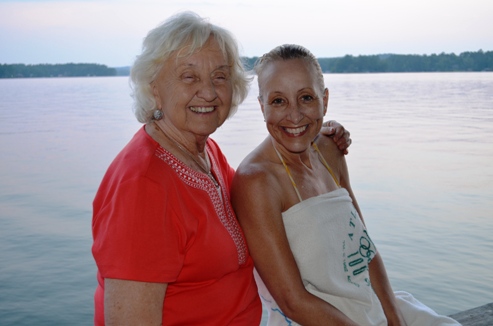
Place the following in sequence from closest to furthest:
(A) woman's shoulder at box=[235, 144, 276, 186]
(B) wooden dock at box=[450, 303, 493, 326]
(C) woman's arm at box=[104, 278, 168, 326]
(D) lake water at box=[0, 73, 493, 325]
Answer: (C) woman's arm at box=[104, 278, 168, 326] < (A) woman's shoulder at box=[235, 144, 276, 186] < (B) wooden dock at box=[450, 303, 493, 326] < (D) lake water at box=[0, 73, 493, 325]

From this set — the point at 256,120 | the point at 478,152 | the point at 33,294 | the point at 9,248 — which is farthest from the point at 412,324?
the point at 256,120

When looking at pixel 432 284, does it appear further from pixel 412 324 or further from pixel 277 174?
pixel 277 174

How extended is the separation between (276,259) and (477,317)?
1.44m

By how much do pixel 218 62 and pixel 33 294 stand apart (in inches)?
193

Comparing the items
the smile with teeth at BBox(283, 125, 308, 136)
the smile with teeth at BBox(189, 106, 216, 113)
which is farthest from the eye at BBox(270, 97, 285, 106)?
the smile with teeth at BBox(189, 106, 216, 113)

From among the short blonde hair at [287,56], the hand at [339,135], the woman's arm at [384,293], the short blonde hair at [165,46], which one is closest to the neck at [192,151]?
the short blonde hair at [165,46]

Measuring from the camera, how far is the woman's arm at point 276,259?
2422 millimetres

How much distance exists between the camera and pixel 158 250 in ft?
6.60

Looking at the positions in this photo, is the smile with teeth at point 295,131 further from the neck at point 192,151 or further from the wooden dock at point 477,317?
the wooden dock at point 477,317

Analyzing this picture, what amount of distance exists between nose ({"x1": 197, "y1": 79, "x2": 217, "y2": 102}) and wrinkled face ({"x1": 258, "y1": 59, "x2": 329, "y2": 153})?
0.33 m

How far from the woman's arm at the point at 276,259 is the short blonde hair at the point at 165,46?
0.54m

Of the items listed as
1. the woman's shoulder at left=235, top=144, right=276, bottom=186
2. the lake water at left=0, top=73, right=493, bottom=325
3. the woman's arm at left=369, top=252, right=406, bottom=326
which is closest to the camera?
the woman's shoulder at left=235, top=144, right=276, bottom=186

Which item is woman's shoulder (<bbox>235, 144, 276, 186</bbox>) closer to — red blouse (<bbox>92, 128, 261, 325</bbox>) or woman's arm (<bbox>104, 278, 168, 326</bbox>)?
red blouse (<bbox>92, 128, 261, 325</bbox>)

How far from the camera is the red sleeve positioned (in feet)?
6.41
